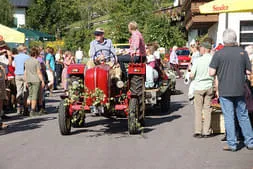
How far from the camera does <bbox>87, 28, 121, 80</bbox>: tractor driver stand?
11191 mm

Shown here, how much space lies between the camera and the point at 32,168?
812 cm

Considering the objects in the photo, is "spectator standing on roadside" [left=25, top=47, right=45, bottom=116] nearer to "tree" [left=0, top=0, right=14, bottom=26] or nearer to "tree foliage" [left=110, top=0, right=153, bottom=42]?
"tree foliage" [left=110, top=0, right=153, bottom=42]

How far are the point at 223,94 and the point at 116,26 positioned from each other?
124 ft

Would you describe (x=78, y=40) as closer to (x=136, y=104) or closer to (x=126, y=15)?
(x=126, y=15)

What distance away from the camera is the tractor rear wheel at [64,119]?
10625 mm

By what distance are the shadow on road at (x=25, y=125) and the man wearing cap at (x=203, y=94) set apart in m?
4.02

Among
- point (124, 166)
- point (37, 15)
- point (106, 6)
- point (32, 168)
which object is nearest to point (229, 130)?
point (124, 166)

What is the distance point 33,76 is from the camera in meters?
14.3

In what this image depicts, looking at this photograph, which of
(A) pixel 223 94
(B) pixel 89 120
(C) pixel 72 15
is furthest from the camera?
(C) pixel 72 15

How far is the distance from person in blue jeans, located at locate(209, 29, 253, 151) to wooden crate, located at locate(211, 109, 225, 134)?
4.61 feet

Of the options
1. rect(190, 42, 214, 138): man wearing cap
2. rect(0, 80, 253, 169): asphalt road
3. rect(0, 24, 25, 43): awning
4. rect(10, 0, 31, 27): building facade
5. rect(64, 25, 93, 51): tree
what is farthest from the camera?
rect(10, 0, 31, 27): building facade

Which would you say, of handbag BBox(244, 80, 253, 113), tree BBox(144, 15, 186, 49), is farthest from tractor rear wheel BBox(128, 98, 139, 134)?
tree BBox(144, 15, 186, 49)

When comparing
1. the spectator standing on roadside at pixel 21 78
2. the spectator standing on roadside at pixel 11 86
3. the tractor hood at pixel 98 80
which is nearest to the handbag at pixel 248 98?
the tractor hood at pixel 98 80

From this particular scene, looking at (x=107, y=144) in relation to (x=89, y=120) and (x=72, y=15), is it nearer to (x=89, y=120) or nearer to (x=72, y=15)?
(x=89, y=120)
